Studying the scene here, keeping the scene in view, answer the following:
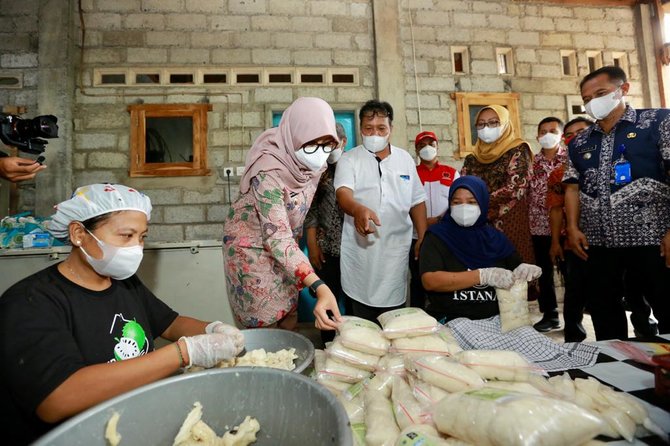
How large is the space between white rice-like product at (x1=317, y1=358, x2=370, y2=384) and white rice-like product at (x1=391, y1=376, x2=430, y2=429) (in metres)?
0.14

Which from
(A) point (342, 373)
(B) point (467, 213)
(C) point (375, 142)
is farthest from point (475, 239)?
(A) point (342, 373)

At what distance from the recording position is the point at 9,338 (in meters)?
0.69

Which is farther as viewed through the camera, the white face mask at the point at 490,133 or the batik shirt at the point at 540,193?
the batik shirt at the point at 540,193

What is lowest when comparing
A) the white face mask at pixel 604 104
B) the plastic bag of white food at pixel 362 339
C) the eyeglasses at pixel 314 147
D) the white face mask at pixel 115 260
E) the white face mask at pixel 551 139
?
the plastic bag of white food at pixel 362 339

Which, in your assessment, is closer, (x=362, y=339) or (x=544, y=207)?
(x=362, y=339)

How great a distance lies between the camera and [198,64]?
3879mm

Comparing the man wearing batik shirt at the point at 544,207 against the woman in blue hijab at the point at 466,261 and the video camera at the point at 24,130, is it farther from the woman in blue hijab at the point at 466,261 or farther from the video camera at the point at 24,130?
the video camera at the point at 24,130

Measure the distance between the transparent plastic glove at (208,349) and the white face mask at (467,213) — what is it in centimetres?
133

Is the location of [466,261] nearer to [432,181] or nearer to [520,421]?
[520,421]

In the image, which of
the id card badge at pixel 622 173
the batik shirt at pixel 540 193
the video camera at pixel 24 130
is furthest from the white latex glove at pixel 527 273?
the video camera at pixel 24 130

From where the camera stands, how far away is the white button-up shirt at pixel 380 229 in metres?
2.12

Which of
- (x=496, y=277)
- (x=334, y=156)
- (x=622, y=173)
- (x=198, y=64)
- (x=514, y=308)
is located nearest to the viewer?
(x=514, y=308)

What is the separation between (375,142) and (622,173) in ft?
4.33

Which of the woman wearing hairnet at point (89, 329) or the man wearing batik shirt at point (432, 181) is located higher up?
the man wearing batik shirt at point (432, 181)
